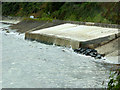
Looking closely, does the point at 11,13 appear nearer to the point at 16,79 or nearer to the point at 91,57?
the point at 91,57

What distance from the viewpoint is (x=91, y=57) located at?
17.7m

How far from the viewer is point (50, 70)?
14.0 meters

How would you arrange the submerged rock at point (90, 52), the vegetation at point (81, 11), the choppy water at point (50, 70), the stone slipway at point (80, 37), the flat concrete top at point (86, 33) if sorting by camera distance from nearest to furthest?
the choppy water at point (50, 70)
the submerged rock at point (90, 52)
the stone slipway at point (80, 37)
the flat concrete top at point (86, 33)
the vegetation at point (81, 11)

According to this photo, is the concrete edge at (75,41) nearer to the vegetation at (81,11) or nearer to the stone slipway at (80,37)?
the stone slipway at (80,37)

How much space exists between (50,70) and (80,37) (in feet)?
27.8

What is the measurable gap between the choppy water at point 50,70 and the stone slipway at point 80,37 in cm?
155

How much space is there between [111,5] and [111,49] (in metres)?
13.2

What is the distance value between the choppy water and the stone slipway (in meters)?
1.55

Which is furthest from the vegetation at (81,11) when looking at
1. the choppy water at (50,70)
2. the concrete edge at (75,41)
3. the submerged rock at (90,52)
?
the choppy water at (50,70)

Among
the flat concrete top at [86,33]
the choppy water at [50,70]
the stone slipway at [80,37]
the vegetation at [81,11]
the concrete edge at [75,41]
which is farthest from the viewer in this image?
the vegetation at [81,11]

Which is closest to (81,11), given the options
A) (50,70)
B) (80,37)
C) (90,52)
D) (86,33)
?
(86,33)

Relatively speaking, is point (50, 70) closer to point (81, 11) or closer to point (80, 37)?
point (80, 37)

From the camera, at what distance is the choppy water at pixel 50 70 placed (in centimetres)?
1178

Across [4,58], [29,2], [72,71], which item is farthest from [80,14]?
[29,2]
